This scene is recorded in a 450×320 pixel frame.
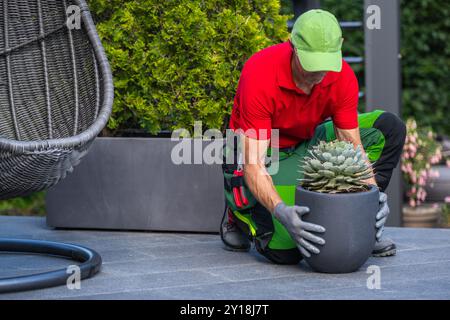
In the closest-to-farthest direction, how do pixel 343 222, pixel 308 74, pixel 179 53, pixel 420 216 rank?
pixel 343 222 → pixel 308 74 → pixel 179 53 → pixel 420 216

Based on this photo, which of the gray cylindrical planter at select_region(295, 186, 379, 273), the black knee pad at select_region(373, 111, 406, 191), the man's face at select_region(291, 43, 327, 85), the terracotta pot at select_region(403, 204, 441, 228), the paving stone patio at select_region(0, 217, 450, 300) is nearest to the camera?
the paving stone patio at select_region(0, 217, 450, 300)

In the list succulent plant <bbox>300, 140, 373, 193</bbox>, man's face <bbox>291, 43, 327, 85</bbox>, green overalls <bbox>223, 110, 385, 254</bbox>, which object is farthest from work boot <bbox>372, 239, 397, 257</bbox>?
man's face <bbox>291, 43, 327, 85</bbox>

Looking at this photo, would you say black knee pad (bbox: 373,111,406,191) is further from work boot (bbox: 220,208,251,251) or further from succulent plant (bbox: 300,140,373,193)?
work boot (bbox: 220,208,251,251)

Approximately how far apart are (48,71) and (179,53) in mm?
630

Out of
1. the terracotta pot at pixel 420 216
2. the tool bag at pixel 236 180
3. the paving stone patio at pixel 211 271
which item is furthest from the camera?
the terracotta pot at pixel 420 216


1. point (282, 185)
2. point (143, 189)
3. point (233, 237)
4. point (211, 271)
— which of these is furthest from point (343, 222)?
point (143, 189)

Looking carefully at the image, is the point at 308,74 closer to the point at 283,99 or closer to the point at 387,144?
the point at 283,99

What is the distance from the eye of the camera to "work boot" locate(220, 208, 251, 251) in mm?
3977

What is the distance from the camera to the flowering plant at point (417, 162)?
561 cm

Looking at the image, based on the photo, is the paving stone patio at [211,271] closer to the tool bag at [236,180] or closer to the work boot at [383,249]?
the work boot at [383,249]

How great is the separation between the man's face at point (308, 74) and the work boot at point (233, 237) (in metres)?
0.75

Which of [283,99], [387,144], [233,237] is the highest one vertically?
[283,99]

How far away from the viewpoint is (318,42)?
11.1 feet

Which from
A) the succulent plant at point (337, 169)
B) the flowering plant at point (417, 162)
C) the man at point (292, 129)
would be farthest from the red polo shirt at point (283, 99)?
the flowering plant at point (417, 162)
